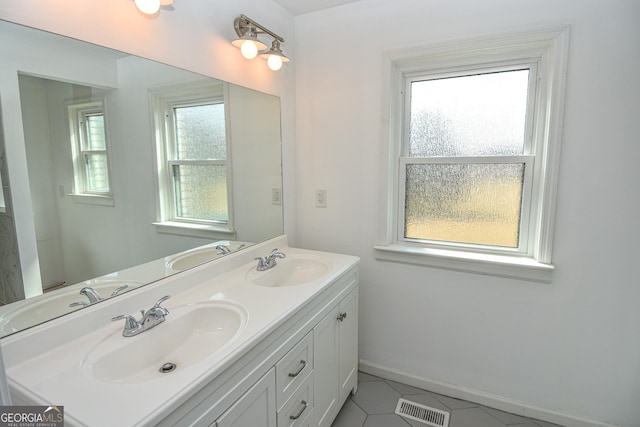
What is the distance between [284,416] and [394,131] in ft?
5.12

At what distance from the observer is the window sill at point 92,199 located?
109 cm

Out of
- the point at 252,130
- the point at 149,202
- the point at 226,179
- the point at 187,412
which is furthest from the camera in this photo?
the point at 252,130

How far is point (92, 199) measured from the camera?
3.76ft

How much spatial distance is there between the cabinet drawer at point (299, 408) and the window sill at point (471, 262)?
0.88 meters

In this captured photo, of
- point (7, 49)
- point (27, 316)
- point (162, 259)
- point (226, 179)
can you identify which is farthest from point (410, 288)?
point (7, 49)

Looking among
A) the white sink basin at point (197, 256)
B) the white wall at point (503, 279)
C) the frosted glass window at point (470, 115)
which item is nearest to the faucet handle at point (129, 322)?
the white sink basin at point (197, 256)

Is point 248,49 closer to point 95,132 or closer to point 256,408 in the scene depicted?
point 95,132

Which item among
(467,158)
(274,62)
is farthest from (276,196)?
(467,158)

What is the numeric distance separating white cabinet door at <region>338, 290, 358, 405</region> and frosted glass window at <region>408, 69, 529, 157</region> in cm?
98

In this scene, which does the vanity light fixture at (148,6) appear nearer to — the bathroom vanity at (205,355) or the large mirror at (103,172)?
the large mirror at (103,172)

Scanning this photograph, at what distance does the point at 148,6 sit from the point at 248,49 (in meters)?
0.53

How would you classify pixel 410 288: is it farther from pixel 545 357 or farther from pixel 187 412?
pixel 187 412

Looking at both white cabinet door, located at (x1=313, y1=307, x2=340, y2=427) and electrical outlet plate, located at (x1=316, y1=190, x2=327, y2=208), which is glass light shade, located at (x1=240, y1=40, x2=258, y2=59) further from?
white cabinet door, located at (x1=313, y1=307, x2=340, y2=427)

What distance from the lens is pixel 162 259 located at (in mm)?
1356
